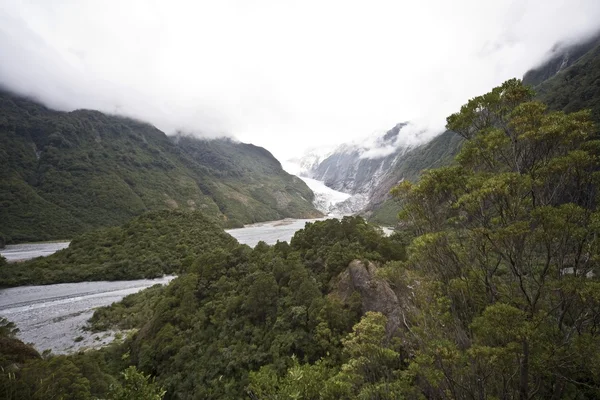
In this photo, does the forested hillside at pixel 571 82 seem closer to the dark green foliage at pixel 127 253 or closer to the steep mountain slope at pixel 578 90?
the steep mountain slope at pixel 578 90

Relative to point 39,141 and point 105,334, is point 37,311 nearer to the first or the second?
point 105,334

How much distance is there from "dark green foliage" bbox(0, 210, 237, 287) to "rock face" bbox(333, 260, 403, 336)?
38289mm

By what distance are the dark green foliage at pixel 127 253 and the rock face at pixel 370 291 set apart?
3829 cm

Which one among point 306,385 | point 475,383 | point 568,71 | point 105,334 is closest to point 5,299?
point 105,334

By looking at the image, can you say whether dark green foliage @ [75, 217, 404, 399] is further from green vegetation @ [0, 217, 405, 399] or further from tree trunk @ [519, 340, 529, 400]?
tree trunk @ [519, 340, 529, 400]

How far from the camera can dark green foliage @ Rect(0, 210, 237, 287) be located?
58.5m

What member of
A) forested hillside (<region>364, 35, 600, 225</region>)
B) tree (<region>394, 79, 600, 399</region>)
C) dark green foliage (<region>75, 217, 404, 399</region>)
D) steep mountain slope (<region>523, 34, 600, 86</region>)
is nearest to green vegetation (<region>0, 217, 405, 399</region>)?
dark green foliage (<region>75, 217, 404, 399</region>)

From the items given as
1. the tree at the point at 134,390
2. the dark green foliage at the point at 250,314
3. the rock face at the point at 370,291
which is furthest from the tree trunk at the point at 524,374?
the dark green foliage at the point at 250,314

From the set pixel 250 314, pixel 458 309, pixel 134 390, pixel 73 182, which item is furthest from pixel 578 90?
pixel 73 182

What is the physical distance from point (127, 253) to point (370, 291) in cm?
6642

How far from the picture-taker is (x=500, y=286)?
33.3ft

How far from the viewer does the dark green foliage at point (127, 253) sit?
192 feet

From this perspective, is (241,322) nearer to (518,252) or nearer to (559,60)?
(518,252)

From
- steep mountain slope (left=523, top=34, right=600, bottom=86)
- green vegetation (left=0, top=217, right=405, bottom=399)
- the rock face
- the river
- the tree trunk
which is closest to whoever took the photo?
the tree trunk
